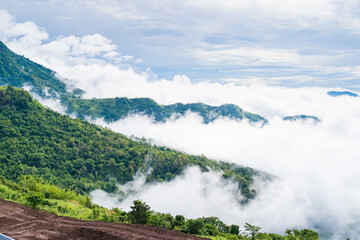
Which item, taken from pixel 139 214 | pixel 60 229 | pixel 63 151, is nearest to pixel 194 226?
pixel 139 214

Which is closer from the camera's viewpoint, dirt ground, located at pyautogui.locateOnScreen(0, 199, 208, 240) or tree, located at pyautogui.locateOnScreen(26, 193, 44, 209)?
dirt ground, located at pyautogui.locateOnScreen(0, 199, 208, 240)

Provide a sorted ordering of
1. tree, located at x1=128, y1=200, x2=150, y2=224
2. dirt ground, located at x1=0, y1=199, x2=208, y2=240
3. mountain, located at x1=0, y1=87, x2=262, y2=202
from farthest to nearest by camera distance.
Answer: mountain, located at x1=0, y1=87, x2=262, y2=202
tree, located at x1=128, y1=200, x2=150, y2=224
dirt ground, located at x1=0, y1=199, x2=208, y2=240

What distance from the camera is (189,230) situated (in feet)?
77.8

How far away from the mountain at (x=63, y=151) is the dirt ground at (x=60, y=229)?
78.1m

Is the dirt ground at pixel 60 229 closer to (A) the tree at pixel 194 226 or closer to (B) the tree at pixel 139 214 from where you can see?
(B) the tree at pixel 139 214

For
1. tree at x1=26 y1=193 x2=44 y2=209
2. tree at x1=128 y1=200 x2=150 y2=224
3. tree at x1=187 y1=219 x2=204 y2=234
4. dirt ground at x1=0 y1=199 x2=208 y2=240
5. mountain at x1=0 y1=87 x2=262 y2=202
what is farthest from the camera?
mountain at x1=0 y1=87 x2=262 y2=202

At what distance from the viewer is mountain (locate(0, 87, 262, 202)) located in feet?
348

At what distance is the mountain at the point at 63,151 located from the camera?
10612cm

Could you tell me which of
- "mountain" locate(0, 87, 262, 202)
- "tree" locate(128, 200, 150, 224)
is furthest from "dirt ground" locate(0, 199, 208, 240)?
"mountain" locate(0, 87, 262, 202)

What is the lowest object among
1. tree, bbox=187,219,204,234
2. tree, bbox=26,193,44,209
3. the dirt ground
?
the dirt ground

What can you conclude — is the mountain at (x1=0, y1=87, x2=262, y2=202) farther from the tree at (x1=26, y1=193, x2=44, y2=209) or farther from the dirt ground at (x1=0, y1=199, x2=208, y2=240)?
the dirt ground at (x1=0, y1=199, x2=208, y2=240)

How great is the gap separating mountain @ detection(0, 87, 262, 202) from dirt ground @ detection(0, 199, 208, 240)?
78.1m

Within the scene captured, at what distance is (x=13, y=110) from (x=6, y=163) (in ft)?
120

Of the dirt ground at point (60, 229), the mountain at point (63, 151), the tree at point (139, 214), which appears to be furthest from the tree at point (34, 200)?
the mountain at point (63, 151)
